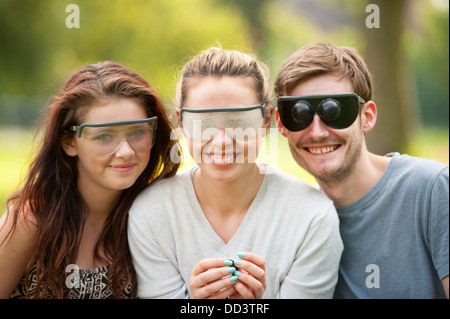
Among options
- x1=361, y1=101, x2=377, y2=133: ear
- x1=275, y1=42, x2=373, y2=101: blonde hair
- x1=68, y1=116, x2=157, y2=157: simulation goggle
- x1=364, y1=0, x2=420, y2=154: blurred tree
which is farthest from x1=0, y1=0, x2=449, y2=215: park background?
x1=68, y1=116, x2=157, y2=157: simulation goggle

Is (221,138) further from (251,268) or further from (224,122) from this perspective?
(251,268)

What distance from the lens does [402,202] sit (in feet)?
9.45

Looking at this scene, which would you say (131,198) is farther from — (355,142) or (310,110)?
(355,142)

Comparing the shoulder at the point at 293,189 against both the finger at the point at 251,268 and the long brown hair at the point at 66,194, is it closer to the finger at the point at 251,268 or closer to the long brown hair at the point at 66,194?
the finger at the point at 251,268

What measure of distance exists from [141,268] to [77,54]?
16.9 meters

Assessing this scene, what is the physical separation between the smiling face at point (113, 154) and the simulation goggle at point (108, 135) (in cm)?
1

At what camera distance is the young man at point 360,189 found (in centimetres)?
281

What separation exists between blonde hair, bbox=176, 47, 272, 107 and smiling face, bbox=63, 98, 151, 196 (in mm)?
354

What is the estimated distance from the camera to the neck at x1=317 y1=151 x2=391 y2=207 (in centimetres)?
298

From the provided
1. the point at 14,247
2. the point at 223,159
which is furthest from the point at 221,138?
the point at 14,247

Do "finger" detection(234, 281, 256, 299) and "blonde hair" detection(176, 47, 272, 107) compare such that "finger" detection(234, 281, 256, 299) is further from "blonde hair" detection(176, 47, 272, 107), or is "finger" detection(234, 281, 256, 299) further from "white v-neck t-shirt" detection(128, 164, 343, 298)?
"blonde hair" detection(176, 47, 272, 107)

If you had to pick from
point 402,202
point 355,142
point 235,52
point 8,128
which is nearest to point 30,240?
point 235,52

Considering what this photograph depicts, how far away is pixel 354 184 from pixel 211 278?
1.13 meters

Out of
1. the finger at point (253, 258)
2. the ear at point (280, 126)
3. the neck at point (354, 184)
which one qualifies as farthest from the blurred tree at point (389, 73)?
the finger at point (253, 258)
